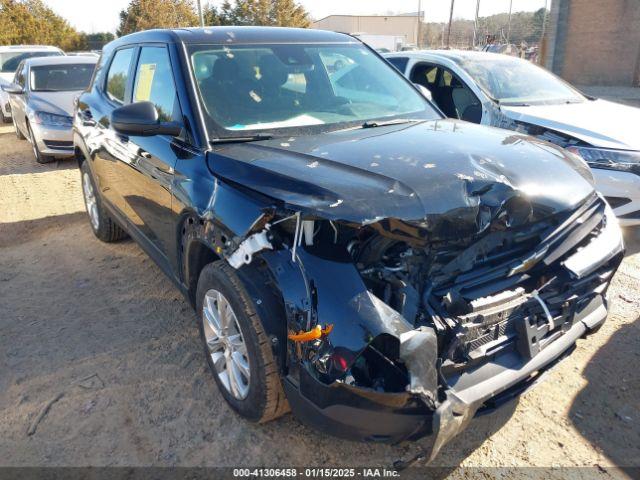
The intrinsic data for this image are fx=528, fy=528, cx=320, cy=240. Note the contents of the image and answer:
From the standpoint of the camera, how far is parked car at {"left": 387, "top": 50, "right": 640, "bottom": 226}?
4695 millimetres

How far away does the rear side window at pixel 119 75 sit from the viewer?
4113 mm

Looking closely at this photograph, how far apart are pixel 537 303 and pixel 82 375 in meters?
2.61

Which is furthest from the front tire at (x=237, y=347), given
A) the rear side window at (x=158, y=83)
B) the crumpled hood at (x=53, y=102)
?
the crumpled hood at (x=53, y=102)

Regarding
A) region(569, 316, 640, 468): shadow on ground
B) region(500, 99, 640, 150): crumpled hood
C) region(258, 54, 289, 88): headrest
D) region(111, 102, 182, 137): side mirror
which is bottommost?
region(569, 316, 640, 468): shadow on ground

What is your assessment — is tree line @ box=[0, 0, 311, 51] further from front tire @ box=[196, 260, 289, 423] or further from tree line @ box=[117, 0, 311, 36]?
front tire @ box=[196, 260, 289, 423]

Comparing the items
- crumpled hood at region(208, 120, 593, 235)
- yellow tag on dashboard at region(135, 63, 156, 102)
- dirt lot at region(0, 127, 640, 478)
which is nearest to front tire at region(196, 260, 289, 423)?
dirt lot at region(0, 127, 640, 478)

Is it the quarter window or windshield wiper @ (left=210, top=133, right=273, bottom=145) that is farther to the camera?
the quarter window

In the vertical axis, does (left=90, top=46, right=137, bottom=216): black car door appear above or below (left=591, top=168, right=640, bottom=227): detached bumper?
above

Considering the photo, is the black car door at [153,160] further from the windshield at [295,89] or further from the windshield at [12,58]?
the windshield at [12,58]

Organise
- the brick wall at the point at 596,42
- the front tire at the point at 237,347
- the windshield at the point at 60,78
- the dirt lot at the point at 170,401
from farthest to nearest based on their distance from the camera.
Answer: the brick wall at the point at 596,42 < the windshield at the point at 60,78 < the dirt lot at the point at 170,401 < the front tire at the point at 237,347

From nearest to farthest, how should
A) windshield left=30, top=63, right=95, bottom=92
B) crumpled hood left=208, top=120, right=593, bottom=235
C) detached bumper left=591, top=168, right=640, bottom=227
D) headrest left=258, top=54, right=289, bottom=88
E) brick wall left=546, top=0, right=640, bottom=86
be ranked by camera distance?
1. crumpled hood left=208, top=120, right=593, bottom=235
2. headrest left=258, top=54, right=289, bottom=88
3. detached bumper left=591, top=168, right=640, bottom=227
4. windshield left=30, top=63, right=95, bottom=92
5. brick wall left=546, top=0, right=640, bottom=86

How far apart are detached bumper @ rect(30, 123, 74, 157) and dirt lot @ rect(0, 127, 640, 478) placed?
15.7ft

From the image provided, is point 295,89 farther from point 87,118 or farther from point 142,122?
point 87,118

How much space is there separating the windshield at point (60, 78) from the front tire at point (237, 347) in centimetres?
827
